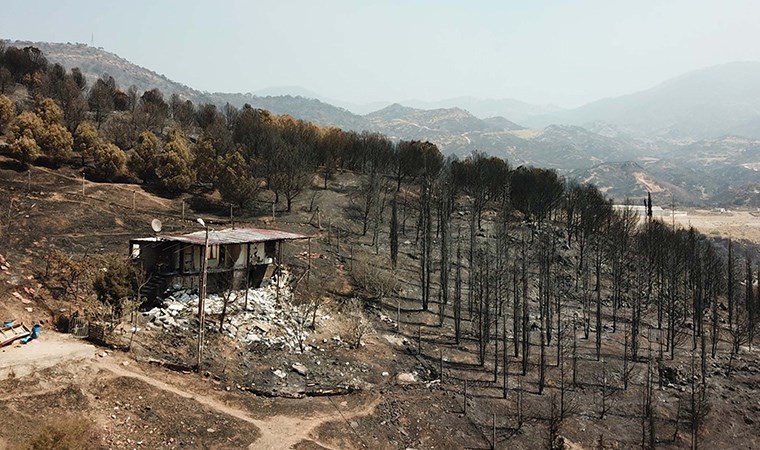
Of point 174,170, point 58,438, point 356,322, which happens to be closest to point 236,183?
point 174,170

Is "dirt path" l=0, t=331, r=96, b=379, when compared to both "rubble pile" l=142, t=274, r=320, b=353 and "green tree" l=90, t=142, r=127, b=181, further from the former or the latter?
"green tree" l=90, t=142, r=127, b=181

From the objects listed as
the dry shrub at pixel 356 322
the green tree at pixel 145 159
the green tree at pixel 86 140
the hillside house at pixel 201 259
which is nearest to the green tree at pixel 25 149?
the green tree at pixel 86 140

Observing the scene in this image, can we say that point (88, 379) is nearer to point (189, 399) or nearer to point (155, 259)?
point (189, 399)

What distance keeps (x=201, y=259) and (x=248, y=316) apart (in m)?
4.86

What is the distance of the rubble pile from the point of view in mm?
28172

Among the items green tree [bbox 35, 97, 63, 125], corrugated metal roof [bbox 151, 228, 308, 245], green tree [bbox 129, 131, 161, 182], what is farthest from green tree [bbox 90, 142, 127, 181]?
corrugated metal roof [bbox 151, 228, 308, 245]

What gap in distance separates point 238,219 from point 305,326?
24.7 metres

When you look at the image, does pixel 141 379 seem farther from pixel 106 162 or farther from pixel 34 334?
pixel 106 162

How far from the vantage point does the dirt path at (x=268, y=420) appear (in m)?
20.6

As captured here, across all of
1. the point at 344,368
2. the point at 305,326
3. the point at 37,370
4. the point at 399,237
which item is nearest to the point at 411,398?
the point at 344,368

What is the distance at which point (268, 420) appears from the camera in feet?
71.6

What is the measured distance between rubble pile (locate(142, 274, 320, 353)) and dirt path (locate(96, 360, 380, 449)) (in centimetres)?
531

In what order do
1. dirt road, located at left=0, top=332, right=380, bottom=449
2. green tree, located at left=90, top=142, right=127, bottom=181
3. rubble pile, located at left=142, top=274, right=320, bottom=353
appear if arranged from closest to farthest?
dirt road, located at left=0, top=332, right=380, bottom=449, rubble pile, located at left=142, top=274, right=320, bottom=353, green tree, located at left=90, top=142, right=127, bottom=181

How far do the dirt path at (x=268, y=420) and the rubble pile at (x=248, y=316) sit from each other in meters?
5.31
